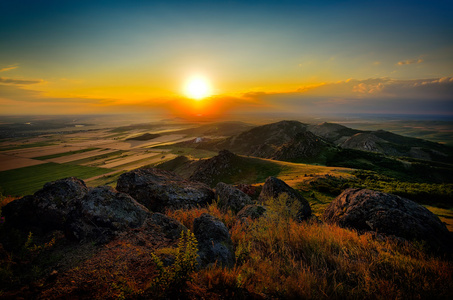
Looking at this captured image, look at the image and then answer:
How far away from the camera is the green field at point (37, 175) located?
2265 inches

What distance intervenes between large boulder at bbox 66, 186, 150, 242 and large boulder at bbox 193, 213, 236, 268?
287cm

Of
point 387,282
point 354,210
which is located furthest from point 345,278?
point 354,210

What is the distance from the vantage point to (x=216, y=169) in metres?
45.1

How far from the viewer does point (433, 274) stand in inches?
164

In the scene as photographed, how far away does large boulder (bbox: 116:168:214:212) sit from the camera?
477 inches

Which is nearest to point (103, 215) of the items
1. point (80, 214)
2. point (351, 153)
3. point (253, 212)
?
point (80, 214)

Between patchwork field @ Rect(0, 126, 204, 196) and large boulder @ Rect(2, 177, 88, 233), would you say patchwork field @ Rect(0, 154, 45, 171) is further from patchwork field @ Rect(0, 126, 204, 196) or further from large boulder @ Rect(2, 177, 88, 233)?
large boulder @ Rect(2, 177, 88, 233)

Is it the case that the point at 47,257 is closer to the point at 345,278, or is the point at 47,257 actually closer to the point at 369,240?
the point at 345,278

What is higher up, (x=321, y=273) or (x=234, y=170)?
(x=321, y=273)

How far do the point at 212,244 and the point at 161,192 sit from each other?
8.69m

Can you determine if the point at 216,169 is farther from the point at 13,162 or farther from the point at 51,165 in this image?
the point at 13,162

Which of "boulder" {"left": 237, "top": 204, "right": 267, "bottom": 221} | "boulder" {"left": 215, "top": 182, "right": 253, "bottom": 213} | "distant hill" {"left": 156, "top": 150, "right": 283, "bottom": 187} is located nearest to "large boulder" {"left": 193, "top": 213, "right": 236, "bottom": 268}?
"boulder" {"left": 237, "top": 204, "right": 267, "bottom": 221}

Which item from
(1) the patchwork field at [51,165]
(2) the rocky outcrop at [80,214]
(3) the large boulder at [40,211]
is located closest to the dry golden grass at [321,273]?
(2) the rocky outcrop at [80,214]

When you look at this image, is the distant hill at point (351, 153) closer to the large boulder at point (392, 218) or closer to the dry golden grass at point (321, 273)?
the large boulder at point (392, 218)
